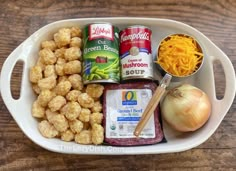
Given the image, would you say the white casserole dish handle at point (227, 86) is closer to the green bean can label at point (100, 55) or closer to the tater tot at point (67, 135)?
the green bean can label at point (100, 55)

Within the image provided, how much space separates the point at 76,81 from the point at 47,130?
0.13 meters

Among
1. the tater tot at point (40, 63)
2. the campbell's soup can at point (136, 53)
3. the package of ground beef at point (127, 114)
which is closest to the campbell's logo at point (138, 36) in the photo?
the campbell's soup can at point (136, 53)

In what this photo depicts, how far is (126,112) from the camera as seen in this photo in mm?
917

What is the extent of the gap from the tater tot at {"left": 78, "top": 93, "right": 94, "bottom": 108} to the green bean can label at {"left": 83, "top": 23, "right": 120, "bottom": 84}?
33 millimetres

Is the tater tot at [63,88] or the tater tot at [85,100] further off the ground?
the tater tot at [63,88]

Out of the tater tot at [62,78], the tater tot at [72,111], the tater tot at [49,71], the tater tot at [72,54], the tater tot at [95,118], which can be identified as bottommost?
the tater tot at [95,118]

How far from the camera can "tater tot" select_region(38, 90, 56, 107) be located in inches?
35.2

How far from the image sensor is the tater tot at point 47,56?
92cm

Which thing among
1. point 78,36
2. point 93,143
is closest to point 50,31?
point 78,36

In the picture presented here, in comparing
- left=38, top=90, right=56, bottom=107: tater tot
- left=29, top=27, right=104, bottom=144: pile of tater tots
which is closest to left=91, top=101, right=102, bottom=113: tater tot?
left=29, top=27, right=104, bottom=144: pile of tater tots

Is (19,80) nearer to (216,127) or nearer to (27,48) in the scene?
(27,48)

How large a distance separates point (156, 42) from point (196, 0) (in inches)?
6.4

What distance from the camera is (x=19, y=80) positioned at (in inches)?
37.2

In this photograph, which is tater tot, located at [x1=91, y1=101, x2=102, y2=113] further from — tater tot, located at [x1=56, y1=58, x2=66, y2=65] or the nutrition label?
tater tot, located at [x1=56, y1=58, x2=66, y2=65]
